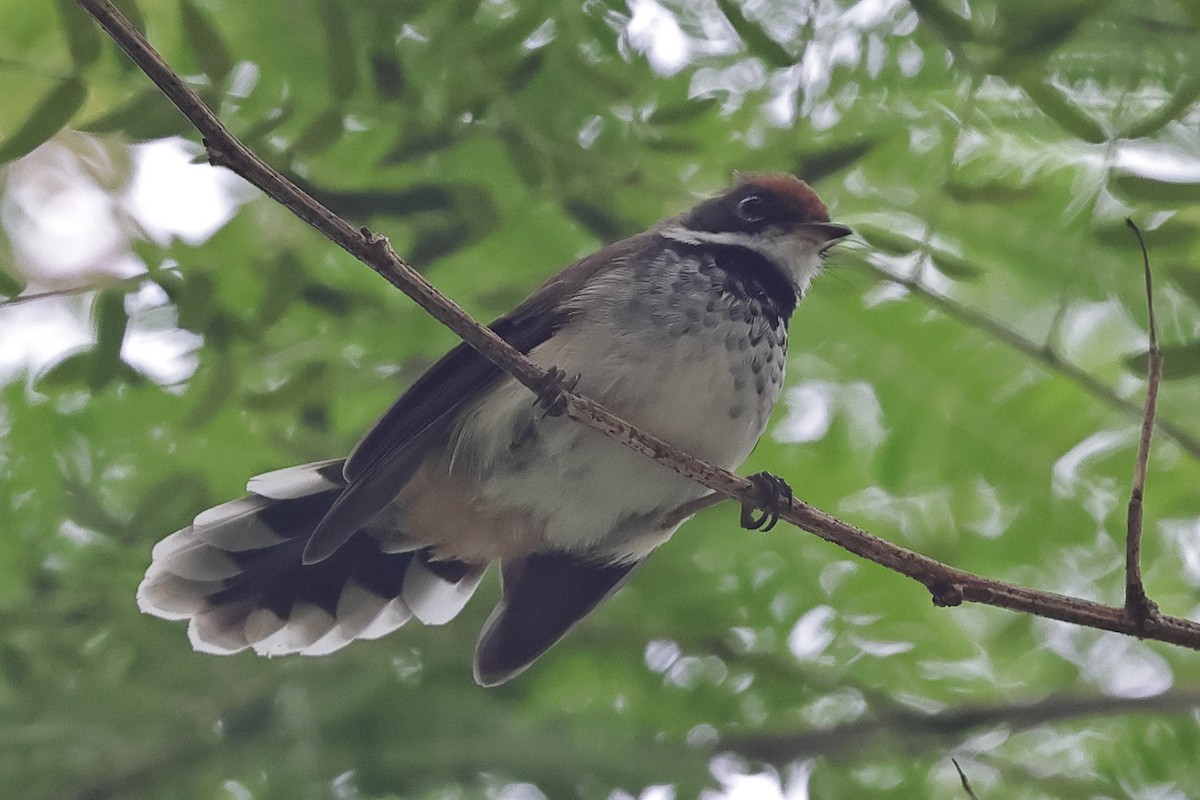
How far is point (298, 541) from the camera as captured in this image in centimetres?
379

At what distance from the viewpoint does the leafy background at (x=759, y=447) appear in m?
3.21

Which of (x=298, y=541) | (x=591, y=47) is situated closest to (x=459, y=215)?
(x=591, y=47)

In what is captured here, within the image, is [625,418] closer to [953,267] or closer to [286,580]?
[953,267]

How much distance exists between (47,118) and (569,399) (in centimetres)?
132

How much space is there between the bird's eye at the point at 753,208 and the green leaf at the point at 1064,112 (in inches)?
33.7

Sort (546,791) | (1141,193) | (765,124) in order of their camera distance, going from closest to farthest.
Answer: (1141,193)
(546,791)
(765,124)

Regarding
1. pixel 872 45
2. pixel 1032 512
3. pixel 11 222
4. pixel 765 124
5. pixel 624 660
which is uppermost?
pixel 872 45

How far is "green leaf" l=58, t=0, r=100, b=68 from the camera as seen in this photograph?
9.63ft

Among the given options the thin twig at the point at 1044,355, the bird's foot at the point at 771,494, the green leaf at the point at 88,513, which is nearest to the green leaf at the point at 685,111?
the thin twig at the point at 1044,355

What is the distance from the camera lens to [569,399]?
8.67 ft

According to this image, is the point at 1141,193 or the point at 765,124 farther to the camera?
the point at 765,124

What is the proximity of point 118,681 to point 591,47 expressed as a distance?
204cm

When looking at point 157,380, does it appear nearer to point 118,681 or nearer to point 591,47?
point 118,681

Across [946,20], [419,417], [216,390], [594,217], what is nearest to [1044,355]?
[946,20]
